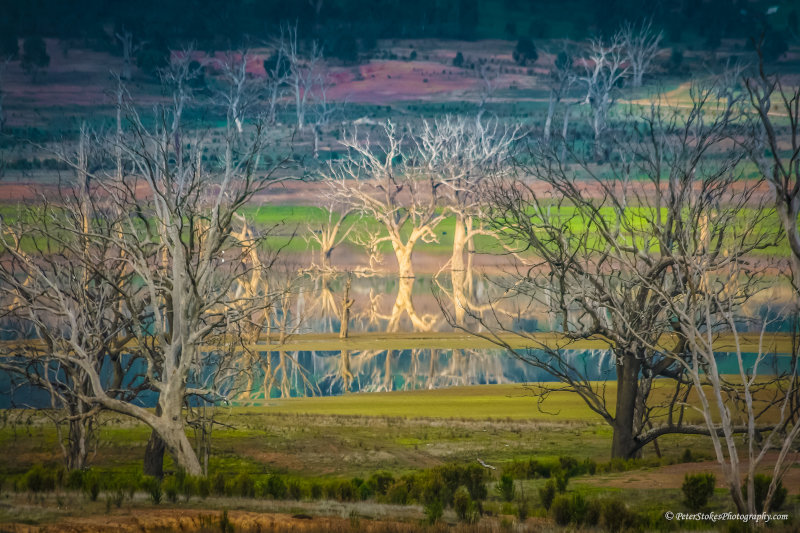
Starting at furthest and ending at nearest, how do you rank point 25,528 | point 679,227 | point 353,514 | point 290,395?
point 290,395, point 679,227, point 353,514, point 25,528

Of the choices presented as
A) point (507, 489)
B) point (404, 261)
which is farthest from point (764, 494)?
point (404, 261)

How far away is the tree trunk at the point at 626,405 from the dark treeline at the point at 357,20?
11904 centimetres

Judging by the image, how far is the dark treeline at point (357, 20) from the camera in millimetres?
140375

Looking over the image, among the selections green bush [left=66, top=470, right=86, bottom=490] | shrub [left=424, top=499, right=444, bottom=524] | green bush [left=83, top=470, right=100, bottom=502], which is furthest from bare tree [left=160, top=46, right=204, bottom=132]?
shrub [left=424, top=499, right=444, bottom=524]

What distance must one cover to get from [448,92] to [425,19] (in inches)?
1725

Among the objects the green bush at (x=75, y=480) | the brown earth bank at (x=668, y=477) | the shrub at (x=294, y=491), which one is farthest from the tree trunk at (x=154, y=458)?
the brown earth bank at (x=668, y=477)

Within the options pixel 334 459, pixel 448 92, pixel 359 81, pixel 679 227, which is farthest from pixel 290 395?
pixel 359 81

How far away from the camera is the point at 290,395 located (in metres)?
43.2

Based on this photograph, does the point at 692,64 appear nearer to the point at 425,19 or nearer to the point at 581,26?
the point at 581,26

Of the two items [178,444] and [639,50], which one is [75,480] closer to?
[178,444]

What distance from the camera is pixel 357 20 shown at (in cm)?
15838

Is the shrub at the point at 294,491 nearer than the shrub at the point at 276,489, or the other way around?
the shrub at the point at 294,491

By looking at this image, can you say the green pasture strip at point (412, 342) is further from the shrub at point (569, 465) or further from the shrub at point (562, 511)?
the shrub at point (562, 511)

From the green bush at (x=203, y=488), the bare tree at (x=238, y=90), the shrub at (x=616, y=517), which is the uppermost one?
the bare tree at (x=238, y=90)
